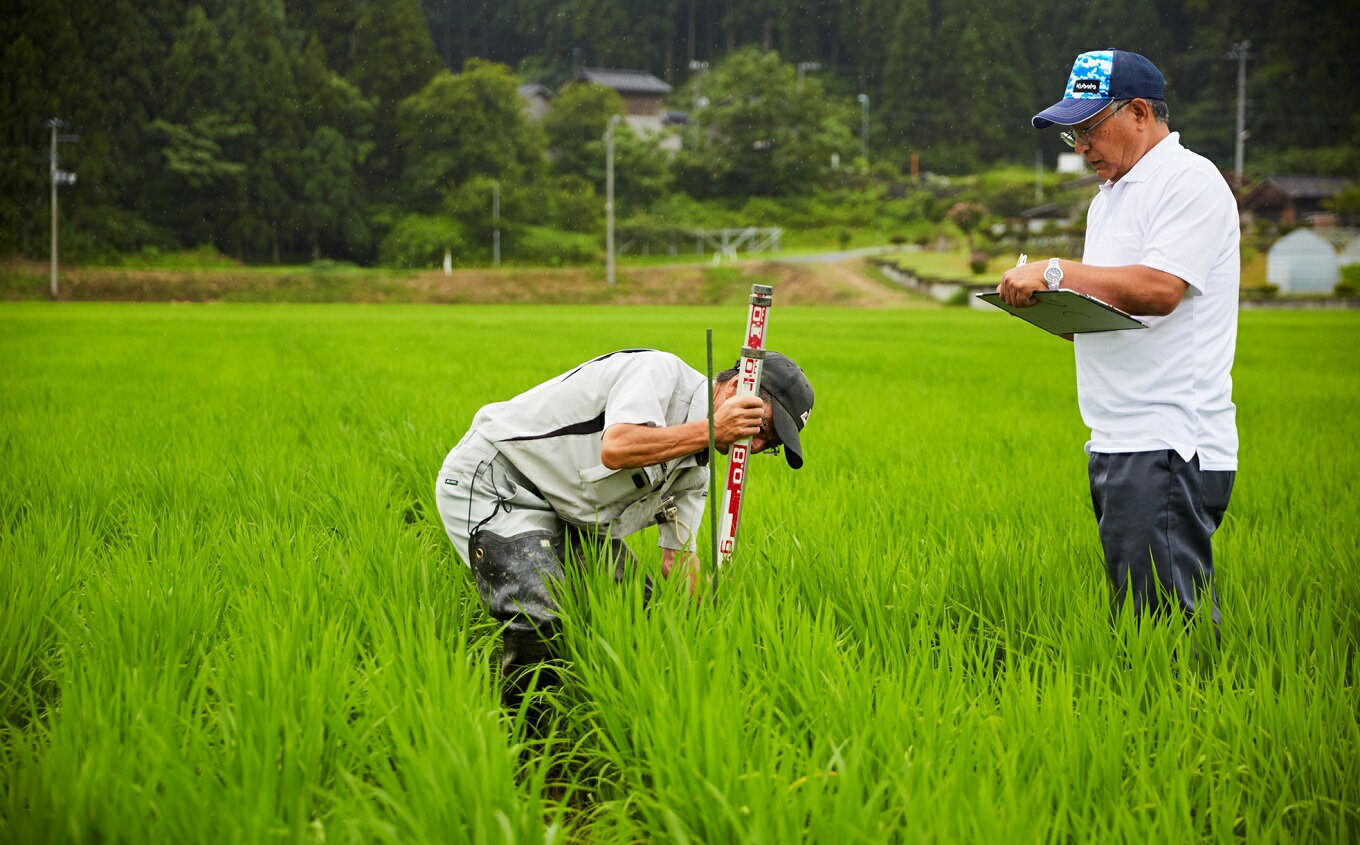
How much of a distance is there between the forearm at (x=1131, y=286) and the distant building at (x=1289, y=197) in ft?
143

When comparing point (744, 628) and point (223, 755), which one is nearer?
point (223, 755)

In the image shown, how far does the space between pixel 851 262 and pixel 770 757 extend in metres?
38.6

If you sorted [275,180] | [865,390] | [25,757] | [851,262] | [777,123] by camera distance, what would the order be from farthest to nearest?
[777,123]
[275,180]
[851,262]
[865,390]
[25,757]

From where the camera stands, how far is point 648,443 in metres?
2.45

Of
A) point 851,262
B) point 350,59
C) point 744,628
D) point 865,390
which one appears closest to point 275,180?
point 350,59

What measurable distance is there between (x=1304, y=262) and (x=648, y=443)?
121 ft

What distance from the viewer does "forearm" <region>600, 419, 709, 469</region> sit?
245cm

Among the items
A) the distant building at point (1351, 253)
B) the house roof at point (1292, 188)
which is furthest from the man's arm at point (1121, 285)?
the house roof at point (1292, 188)

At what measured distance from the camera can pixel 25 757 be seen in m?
1.72

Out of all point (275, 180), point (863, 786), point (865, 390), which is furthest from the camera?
point (275, 180)

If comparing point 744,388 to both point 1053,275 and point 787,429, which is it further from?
point 1053,275

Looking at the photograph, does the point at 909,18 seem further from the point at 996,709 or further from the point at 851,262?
the point at 996,709

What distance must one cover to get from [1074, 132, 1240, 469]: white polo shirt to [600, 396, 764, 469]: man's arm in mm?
823

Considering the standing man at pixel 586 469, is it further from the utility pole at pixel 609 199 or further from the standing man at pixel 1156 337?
the utility pole at pixel 609 199
